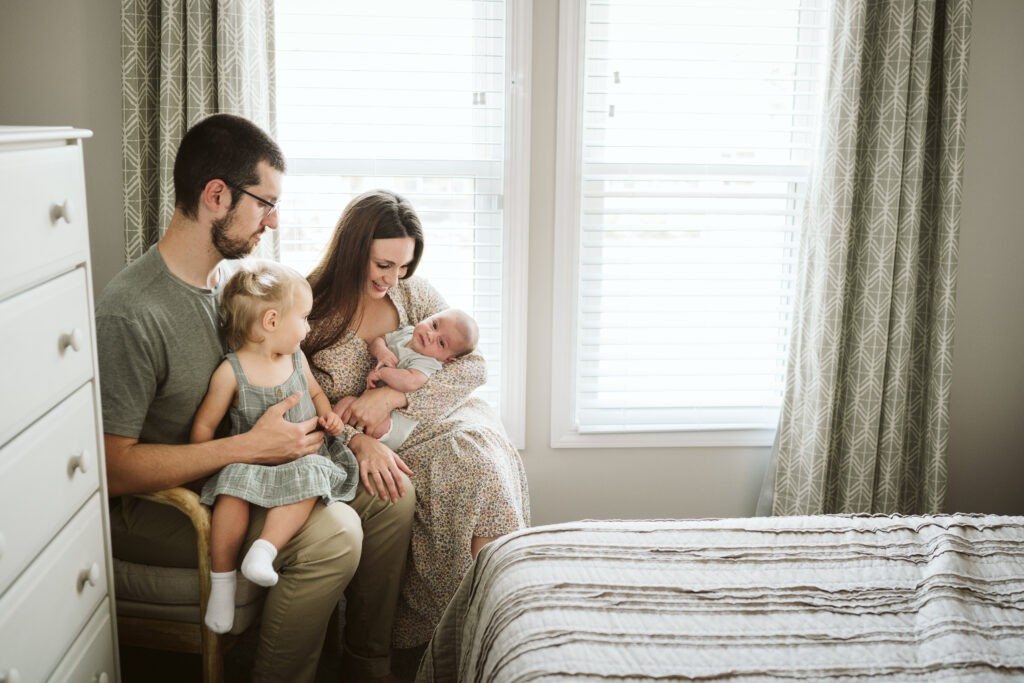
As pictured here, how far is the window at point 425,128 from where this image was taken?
2.69 metres

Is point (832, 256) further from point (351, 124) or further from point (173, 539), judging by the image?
point (173, 539)

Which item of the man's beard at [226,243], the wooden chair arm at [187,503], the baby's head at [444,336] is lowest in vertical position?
the wooden chair arm at [187,503]

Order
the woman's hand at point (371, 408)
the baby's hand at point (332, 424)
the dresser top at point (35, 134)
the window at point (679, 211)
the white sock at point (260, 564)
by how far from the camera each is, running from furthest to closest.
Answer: the window at point (679, 211)
the woman's hand at point (371, 408)
the baby's hand at point (332, 424)
the white sock at point (260, 564)
the dresser top at point (35, 134)

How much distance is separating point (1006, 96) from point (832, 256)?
0.84 metres

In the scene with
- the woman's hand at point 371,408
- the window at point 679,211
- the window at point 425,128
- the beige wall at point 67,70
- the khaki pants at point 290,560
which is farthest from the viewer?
the window at point 679,211

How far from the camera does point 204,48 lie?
2.41 meters

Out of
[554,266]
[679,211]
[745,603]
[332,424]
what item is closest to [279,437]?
[332,424]

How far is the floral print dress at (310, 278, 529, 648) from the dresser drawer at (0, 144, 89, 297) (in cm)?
88

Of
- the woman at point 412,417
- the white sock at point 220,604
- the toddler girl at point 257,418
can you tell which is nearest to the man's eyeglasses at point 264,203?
the toddler girl at point 257,418

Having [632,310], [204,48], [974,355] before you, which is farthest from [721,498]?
[204,48]

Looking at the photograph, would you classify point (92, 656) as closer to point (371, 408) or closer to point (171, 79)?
point (371, 408)

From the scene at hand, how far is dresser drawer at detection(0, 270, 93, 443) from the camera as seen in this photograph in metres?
1.36

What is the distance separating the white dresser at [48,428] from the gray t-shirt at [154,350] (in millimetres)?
158

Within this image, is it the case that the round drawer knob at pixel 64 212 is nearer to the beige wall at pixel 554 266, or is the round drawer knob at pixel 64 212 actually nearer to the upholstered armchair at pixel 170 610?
the upholstered armchair at pixel 170 610
